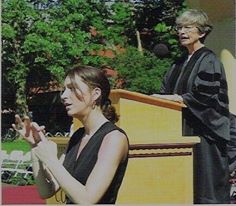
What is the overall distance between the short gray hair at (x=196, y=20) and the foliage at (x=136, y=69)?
103cm

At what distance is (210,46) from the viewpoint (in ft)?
9.45

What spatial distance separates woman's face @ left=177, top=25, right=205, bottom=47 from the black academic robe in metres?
0.05

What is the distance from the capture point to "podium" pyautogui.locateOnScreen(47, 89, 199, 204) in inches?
93.7

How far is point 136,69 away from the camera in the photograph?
4969 mm

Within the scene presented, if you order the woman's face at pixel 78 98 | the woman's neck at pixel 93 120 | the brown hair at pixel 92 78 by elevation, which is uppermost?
the brown hair at pixel 92 78

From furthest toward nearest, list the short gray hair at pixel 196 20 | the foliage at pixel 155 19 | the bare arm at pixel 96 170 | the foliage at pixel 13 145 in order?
1. the foliage at pixel 155 19
2. the foliage at pixel 13 145
3. the short gray hair at pixel 196 20
4. the bare arm at pixel 96 170

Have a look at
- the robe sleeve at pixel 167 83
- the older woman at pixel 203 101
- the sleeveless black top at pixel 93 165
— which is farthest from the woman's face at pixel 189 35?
the sleeveless black top at pixel 93 165

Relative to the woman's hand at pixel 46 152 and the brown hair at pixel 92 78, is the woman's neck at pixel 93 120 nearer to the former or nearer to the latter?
the brown hair at pixel 92 78

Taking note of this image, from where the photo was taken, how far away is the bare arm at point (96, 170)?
143cm

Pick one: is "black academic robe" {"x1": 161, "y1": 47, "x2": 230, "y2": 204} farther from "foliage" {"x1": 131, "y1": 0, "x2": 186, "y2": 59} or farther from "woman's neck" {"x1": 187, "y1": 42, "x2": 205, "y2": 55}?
"foliage" {"x1": 131, "y1": 0, "x2": 186, "y2": 59}

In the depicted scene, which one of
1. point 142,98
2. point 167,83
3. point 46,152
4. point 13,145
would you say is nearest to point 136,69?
point 13,145

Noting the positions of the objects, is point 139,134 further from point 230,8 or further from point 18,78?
point 18,78

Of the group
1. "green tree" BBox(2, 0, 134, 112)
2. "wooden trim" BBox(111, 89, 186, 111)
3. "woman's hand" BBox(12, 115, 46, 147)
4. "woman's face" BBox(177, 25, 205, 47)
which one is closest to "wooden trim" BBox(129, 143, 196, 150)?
"wooden trim" BBox(111, 89, 186, 111)

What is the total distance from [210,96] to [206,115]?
0.25 feet
